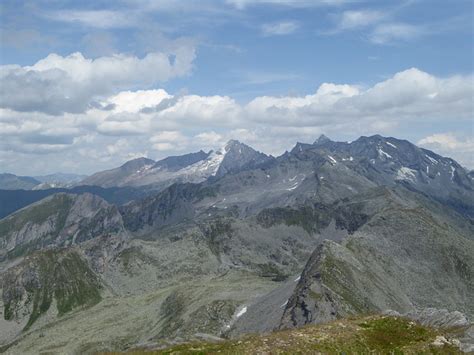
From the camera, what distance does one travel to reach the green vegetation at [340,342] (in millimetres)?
41438

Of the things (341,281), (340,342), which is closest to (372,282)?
(341,281)

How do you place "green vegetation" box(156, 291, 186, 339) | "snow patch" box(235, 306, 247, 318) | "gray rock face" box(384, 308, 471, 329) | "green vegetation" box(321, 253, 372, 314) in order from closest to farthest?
"gray rock face" box(384, 308, 471, 329) < "green vegetation" box(321, 253, 372, 314) < "snow patch" box(235, 306, 247, 318) < "green vegetation" box(156, 291, 186, 339)

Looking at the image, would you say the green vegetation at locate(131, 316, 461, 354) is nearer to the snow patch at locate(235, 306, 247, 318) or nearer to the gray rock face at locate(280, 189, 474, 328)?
the gray rock face at locate(280, 189, 474, 328)

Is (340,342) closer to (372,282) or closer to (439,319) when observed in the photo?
(439,319)

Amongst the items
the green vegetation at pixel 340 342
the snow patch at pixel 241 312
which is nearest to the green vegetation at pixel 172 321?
the snow patch at pixel 241 312

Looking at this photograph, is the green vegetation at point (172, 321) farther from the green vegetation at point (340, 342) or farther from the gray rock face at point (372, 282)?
the green vegetation at point (340, 342)

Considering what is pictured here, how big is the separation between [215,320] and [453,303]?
82.3m

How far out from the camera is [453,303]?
170 meters

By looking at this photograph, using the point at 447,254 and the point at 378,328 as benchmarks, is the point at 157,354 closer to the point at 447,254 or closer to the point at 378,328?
the point at 378,328

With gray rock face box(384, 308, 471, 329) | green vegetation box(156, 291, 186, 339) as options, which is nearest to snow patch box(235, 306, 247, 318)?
green vegetation box(156, 291, 186, 339)

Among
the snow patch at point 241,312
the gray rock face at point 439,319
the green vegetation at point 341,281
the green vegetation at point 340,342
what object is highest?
the green vegetation at point 340,342

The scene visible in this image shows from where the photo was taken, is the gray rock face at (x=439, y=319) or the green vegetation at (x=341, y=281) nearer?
the gray rock face at (x=439, y=319)

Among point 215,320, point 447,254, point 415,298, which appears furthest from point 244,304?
point 447,254

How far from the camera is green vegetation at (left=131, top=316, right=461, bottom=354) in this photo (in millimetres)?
41438
